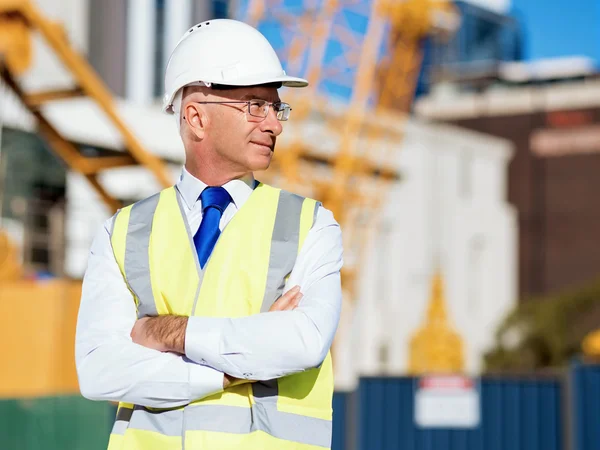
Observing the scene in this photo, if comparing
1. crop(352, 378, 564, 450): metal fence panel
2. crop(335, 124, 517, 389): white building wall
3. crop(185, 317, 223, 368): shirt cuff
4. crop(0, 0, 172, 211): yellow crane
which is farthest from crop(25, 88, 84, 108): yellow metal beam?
crop(335, 124, 517, 389): white building wall

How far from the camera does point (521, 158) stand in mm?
62688

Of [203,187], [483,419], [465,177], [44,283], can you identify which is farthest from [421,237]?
[203,187]

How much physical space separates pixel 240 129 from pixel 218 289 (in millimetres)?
332

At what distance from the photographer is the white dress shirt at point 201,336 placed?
235 cm

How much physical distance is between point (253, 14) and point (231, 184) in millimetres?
40342

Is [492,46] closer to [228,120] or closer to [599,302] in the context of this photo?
[599,302]

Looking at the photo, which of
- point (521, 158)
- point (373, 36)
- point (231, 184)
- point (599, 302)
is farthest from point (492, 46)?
point (231, 184)

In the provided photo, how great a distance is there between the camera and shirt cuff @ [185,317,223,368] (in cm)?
234

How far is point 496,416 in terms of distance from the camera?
13.7 m

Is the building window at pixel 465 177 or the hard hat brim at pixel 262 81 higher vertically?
the building window at pixel 465 177

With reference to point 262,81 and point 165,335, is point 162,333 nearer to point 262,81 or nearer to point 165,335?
point 165,335

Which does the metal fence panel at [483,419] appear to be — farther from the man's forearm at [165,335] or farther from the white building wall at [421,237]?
the white building wall at [421,237]

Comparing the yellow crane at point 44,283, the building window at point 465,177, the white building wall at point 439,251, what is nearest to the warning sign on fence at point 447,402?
the yellow crane at point 44,283

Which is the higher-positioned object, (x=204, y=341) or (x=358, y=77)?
(x=358, y=77)
